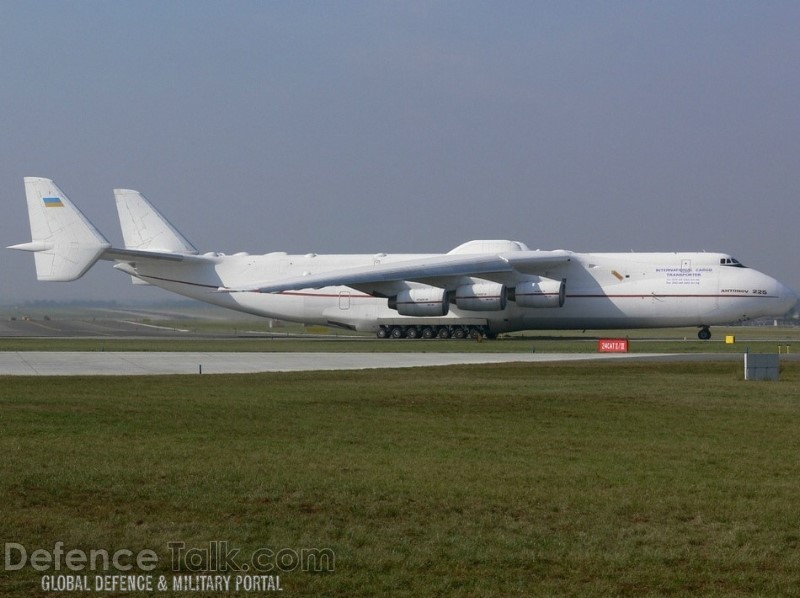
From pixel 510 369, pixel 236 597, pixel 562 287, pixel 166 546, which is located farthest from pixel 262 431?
pixel 562 287

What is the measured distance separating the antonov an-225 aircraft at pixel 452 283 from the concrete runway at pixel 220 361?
1115 cm

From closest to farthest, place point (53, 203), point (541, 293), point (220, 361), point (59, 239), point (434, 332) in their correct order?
1. point (220, 361)
2. point (541, 293)
3. point (59, 239)
4. point (53, 203)
5. point (434, 332)

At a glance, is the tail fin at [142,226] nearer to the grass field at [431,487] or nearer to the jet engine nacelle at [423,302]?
the jet engine nacelle at [423,302]

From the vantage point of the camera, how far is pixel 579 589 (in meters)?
6.49

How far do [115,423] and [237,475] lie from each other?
448cm

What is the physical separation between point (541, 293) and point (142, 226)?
21.7 m

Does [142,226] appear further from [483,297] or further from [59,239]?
[483,297]

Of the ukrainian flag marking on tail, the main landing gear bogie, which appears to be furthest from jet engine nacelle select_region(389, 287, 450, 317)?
the ukrainian flag marking on tail

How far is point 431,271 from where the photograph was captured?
43750mm

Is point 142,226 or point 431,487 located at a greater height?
point 142,226

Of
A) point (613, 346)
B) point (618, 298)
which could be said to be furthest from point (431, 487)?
point (618, 298)

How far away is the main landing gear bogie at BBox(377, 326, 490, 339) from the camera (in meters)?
46.4

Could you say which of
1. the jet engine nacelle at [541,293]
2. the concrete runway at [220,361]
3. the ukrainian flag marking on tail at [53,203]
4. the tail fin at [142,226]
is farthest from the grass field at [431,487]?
the tail fin at [142,226]

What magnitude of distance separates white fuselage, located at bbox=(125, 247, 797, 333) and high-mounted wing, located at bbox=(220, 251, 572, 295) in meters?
0.66
